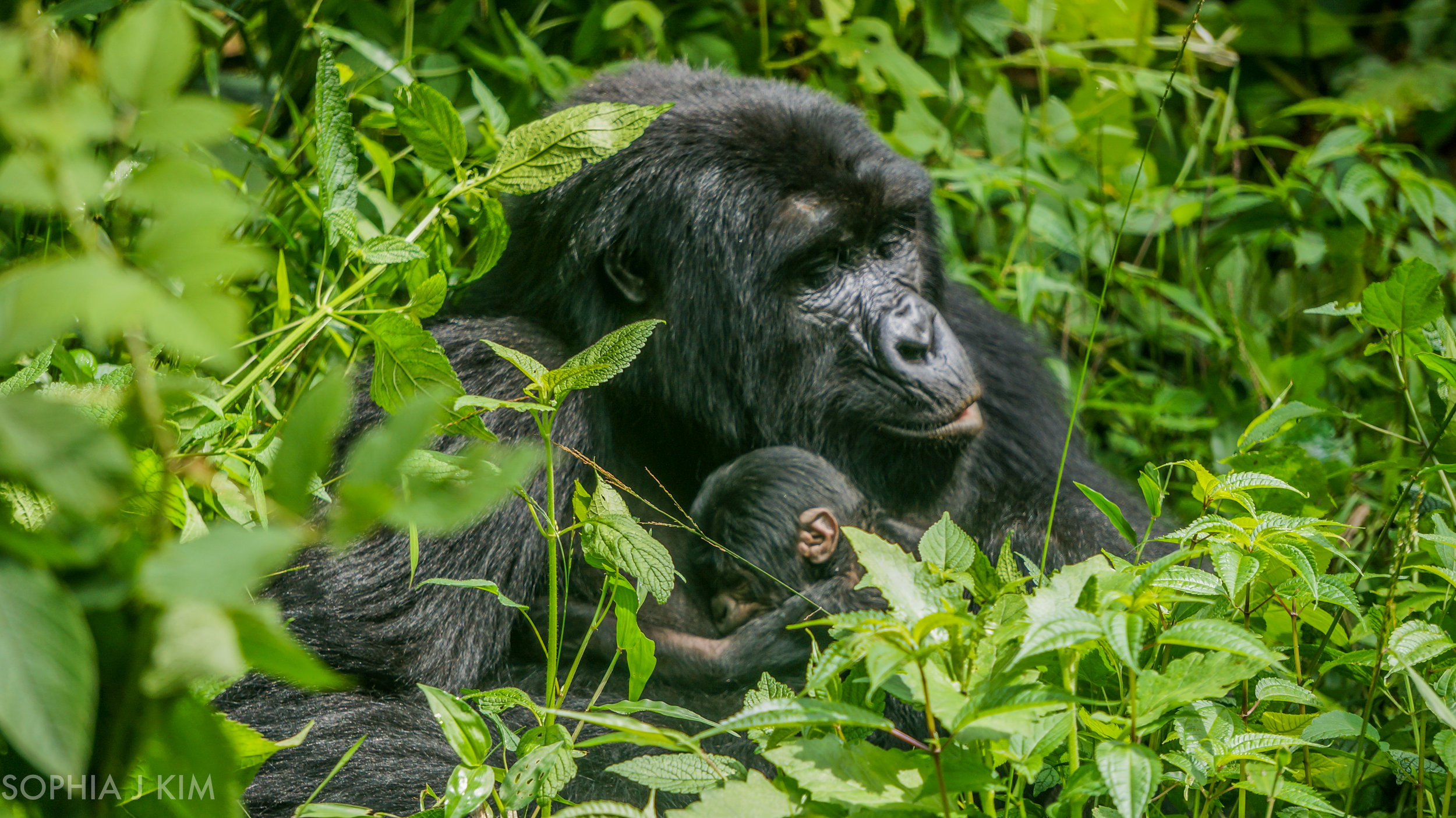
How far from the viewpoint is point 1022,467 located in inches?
98.7

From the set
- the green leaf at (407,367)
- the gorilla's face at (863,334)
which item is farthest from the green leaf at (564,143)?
the gorilla's face at (863,334)

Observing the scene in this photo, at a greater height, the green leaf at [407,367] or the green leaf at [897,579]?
the green leaf at [407,367]

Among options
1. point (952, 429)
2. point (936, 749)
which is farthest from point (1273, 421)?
point (936, 749)

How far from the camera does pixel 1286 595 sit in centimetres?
132

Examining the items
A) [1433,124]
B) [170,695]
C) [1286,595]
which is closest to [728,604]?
[1286,595]

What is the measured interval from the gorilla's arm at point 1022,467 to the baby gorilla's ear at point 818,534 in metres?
0.35

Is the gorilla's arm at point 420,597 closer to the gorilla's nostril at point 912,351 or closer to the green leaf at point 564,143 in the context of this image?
the green leaf at point 564,143

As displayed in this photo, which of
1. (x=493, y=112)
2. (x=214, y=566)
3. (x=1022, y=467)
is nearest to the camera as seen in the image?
(x=214, y=566)

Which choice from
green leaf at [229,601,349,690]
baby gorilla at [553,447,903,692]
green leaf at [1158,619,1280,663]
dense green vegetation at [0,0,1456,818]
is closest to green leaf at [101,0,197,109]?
dense green vegetation at [0,0,1456,818]

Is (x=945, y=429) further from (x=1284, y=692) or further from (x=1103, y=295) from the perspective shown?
(x=1284, y=692)

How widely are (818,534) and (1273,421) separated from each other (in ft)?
2.77

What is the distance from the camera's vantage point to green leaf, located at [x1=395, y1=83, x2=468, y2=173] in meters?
1.63

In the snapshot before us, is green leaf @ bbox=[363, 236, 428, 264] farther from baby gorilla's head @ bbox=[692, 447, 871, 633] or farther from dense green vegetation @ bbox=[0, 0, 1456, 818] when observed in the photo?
baby gorilla's head @ bbox=[692, 447, 871, 633]

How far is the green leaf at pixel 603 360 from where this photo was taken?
4.09 ft
